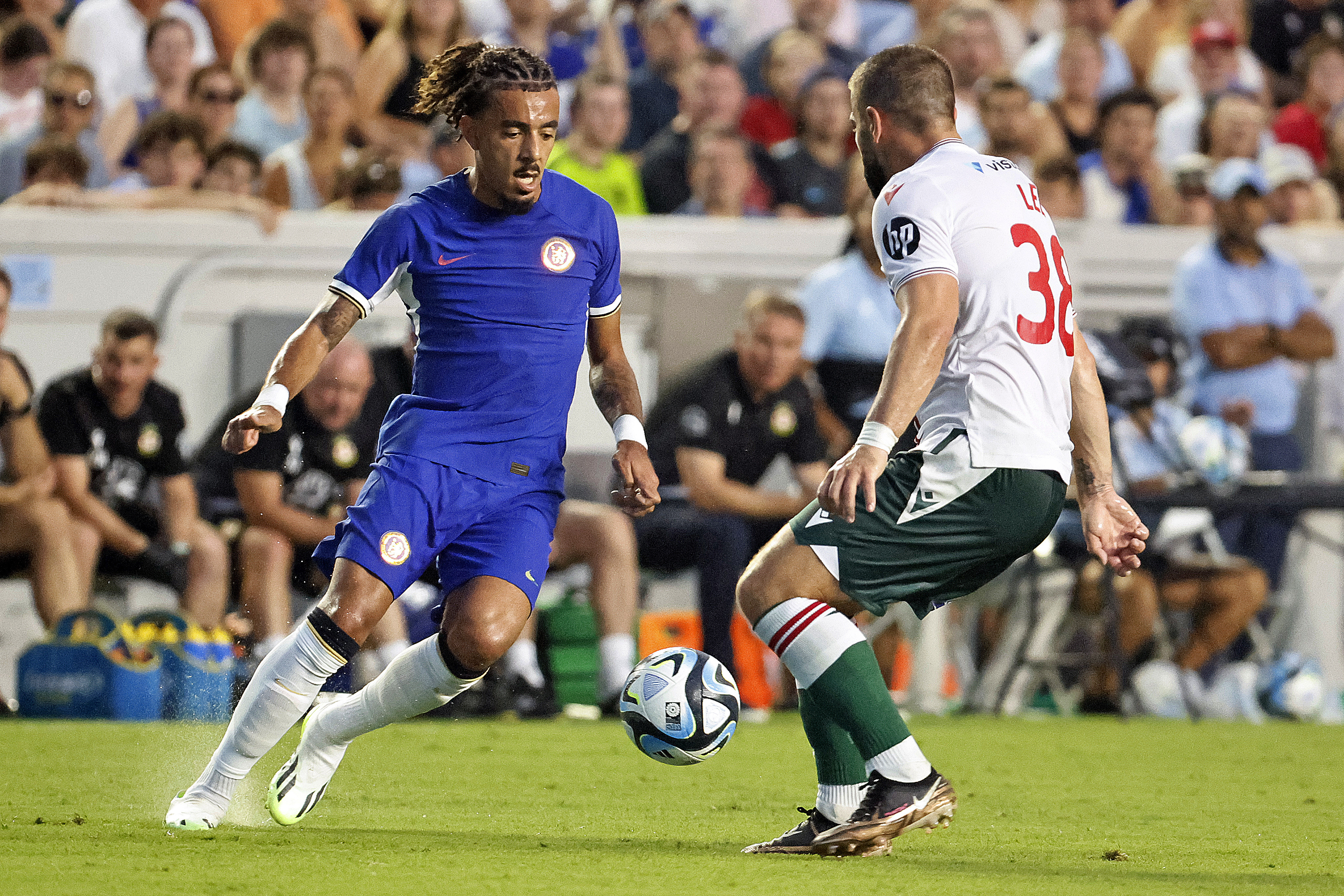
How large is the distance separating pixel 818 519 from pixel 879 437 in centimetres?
43

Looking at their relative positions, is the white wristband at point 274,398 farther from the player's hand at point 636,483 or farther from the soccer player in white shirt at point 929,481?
the soccer player in white shirt at point 929,481

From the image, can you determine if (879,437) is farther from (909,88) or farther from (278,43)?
(278,43)

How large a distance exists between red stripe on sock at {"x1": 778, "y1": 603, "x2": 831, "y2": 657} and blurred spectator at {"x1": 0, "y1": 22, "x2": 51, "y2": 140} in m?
8.59

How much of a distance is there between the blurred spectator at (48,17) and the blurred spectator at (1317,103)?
9.07 m

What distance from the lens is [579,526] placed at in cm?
1068

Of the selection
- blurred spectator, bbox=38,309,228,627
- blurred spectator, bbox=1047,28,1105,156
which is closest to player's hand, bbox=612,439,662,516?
blurred spectator, bbox=38,309,228,627

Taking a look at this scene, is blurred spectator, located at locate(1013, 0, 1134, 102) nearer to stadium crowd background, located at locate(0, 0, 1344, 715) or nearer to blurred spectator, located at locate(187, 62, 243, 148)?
stadium crowd background, located at locate(0, 0, 1344, 715)

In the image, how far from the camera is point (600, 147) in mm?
12516

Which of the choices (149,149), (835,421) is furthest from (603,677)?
(149,149)

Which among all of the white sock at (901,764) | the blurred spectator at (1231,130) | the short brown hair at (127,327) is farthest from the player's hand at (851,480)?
the blurred spectator at (1231,130)

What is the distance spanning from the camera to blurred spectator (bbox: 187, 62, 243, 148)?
476 inches

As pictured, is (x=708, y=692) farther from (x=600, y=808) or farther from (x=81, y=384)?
(x=81, y=384)

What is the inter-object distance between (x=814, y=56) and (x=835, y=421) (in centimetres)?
349

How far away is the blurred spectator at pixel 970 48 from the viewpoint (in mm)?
13805
